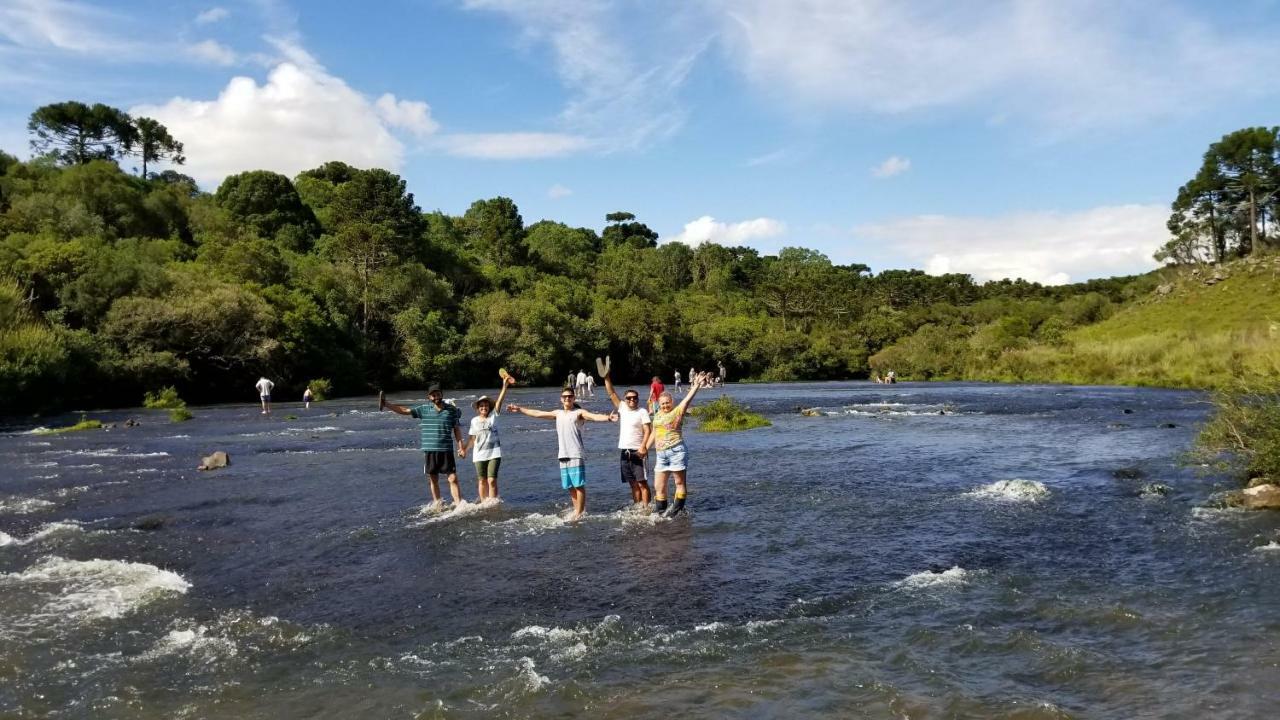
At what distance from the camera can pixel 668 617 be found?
9539mm

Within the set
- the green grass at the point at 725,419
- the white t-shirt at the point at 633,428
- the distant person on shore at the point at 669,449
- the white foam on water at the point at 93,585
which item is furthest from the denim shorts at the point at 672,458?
the green grass at the point at 725,419

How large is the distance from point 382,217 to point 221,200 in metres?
23.2

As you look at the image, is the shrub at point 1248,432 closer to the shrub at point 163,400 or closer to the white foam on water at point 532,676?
the white foam on water at point 532,676

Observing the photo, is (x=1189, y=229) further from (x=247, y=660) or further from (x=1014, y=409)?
(x=247, y=660)

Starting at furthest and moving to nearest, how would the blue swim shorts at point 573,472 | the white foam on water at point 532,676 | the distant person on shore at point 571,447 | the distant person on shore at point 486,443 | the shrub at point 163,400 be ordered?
the shrub at point 163,400
the distant person on shore at point 486,443
the blue swim shorts at point 573,472
the distant person on shore at point 571,447
the white foam on water at point 532,676

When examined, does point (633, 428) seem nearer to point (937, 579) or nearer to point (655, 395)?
point (655, 395)

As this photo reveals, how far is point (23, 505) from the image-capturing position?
17.2m

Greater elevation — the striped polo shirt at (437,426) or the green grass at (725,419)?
the striped polo shirt at (437,426)

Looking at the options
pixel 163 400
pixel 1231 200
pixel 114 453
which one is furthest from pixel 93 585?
pixel 1231 200

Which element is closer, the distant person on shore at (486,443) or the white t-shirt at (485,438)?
the distant person on shore at (486,443)

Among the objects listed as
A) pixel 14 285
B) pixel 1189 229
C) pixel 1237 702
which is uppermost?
pixel 1189 229

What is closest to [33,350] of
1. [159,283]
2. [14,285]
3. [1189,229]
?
[14,285]

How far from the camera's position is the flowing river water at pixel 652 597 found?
7.45 metres

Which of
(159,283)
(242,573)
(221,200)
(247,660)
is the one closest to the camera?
(247,660)
